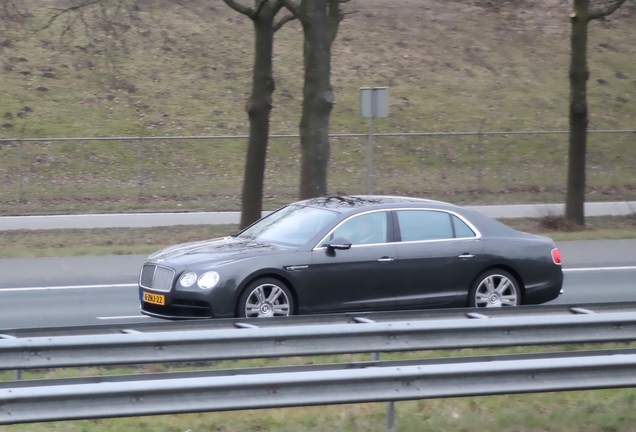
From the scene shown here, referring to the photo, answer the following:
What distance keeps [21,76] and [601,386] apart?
29.5 meters

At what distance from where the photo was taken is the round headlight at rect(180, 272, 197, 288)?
9.10 m

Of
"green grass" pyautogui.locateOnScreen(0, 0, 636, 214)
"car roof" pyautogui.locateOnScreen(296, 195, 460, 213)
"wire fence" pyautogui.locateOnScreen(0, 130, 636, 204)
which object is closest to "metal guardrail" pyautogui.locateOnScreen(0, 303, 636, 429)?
"car roof" pyautogui.locateOnScreen(296, 195, 460, 213)

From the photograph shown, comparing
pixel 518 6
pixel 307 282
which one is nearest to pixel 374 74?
pixel 518 6

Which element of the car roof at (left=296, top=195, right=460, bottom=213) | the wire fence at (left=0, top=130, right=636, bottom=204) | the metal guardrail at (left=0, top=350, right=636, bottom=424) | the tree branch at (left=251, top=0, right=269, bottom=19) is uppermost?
the tree branch at (left=251, top=0, right=269, bottom=19)

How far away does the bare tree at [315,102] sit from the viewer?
53.8 feet

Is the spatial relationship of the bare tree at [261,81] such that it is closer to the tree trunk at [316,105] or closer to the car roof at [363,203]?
the tree trunk at [316,105]

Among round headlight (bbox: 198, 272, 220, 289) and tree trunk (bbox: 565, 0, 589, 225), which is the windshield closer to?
round headlight (bbox: 198, 272, 220, 289)

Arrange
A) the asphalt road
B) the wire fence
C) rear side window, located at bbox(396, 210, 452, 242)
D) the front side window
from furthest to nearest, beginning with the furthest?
the wire fence → the asphalt road → rear side window, located at bbox(396, 210, 452, 242) → the front side window

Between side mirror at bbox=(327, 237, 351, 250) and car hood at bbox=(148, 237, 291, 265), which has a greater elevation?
side mirror at bbox=(327, 237, 351, 250)

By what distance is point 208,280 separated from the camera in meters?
9.04

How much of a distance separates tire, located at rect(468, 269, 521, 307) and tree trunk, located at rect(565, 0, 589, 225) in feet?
35.7

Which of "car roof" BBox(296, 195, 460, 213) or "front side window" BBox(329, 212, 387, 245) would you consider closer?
"front side window" BBox(329, 212, 387, 245)

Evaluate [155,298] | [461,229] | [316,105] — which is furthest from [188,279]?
[316,105]

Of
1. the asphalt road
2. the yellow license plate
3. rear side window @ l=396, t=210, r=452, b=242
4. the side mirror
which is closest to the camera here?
the yellow license plate
